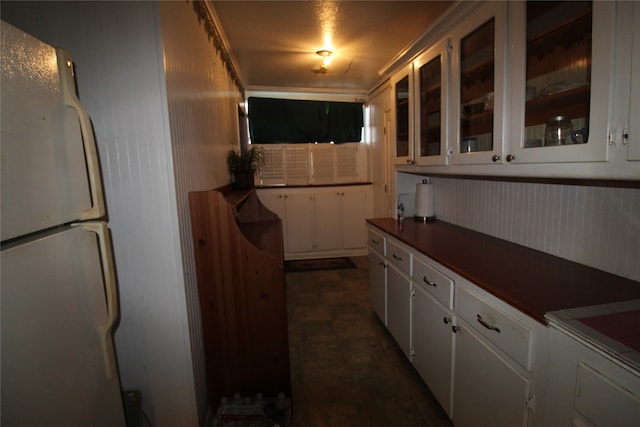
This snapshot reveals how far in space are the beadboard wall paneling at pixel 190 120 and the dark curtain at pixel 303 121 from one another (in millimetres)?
1949

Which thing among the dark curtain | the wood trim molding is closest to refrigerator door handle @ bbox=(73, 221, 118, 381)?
the wood trim molding

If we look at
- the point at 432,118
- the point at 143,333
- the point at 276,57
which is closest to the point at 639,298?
the point at 432,118

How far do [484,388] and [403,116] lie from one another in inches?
78.6

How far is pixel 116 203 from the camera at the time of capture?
1364mm

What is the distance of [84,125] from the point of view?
36.2 inches

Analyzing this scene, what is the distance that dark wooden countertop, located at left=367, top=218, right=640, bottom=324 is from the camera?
3.50ft

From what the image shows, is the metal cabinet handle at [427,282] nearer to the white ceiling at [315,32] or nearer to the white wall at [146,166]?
the white wall at [146,166]

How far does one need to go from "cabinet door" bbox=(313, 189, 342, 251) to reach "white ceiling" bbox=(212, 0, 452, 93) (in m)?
1.59

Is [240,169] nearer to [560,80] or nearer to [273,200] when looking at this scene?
[273,200]

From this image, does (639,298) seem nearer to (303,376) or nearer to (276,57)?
(303,376)

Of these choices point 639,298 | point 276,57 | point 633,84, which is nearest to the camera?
point 633,84

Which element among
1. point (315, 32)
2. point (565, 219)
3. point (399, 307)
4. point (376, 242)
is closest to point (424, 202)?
point (376, 242)

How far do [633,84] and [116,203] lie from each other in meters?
1.89

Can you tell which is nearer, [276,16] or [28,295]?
[28,295]
